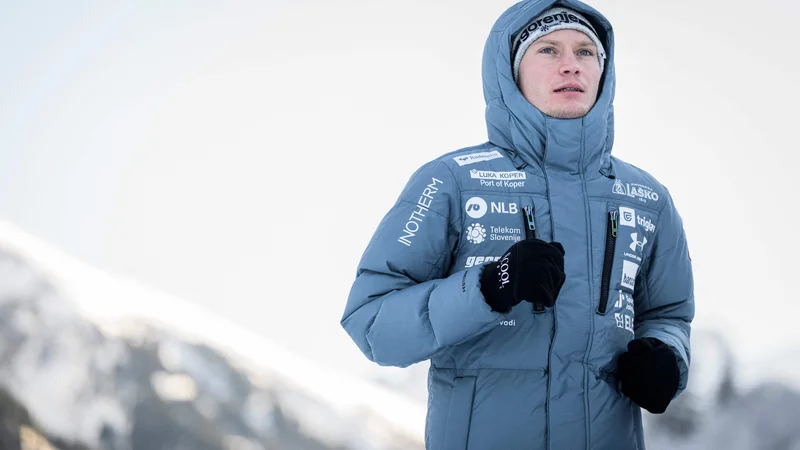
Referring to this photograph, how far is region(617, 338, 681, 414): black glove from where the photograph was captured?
192cm

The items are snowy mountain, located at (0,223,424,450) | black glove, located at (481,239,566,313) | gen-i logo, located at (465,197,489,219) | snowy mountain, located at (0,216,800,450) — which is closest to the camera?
black glove, located at (481,239,566,313)

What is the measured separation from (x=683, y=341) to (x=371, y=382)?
868cm

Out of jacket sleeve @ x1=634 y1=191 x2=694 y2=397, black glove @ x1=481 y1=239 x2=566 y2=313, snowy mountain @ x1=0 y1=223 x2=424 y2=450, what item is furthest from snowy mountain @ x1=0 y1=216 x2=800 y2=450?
black glove @ x1=481 y1=239 x2=566 y2=313

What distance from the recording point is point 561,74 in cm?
221

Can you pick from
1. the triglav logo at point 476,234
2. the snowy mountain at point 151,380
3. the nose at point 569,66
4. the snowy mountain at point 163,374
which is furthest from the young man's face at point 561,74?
the snowy mountain at point 163,374

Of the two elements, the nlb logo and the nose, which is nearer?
the nlb logo

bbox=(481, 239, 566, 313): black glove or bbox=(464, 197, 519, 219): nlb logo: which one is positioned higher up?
bbox=(464, 197, 519, 219): nlb logo

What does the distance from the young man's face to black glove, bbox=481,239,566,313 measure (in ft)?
1.87

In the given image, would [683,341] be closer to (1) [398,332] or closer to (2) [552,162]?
(2) [552,162]

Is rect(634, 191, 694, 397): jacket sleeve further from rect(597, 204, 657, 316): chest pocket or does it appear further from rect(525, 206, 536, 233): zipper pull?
rect(525, 206, 536, 233): zipper pull

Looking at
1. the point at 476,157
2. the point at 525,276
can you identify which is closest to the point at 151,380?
the point at 476,157

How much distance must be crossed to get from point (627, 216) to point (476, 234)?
1.39ft

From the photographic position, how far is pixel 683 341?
2.16 m

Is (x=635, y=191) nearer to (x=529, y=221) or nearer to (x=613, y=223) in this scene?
(x=613, y=223)
